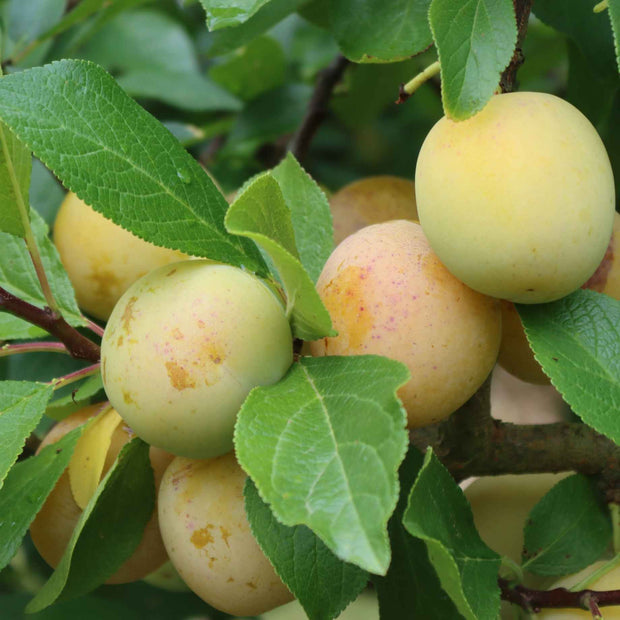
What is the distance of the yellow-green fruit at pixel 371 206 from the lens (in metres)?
1.04

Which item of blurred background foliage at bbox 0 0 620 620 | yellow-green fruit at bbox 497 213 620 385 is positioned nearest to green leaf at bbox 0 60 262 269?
yellow-green fruit at bbox 497 213 620 385

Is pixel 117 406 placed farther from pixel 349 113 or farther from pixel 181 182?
pixel 349 113

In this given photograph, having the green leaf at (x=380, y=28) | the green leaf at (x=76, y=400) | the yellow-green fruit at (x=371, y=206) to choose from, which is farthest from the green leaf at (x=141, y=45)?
the green leaf at (x=76, y=400)

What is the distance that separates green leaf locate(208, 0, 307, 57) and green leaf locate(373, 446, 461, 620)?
52cm

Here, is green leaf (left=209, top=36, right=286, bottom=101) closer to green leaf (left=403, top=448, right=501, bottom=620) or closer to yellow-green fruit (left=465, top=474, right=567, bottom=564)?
yellow-green fruit (left=465, top=474, right=567, bottom=564)

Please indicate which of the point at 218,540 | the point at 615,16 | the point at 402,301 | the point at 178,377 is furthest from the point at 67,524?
the point at 615,16

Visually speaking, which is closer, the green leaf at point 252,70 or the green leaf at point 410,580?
the green leaf at point 410,580

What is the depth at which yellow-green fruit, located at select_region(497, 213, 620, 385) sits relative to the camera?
75cm

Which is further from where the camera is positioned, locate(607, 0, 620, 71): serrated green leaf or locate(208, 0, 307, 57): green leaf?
locate(208, 0, 307, 57): green leaf

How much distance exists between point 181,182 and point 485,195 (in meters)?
0.24

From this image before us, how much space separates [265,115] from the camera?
136 centimetres

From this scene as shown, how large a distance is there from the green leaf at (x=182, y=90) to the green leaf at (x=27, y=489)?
0.69 metres

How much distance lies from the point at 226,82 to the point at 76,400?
76cm

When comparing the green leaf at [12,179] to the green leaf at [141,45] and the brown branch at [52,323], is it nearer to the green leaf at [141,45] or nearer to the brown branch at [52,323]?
the brown branch at [52,323]
